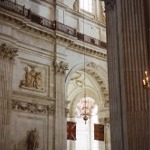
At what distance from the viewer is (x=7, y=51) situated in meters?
16.8

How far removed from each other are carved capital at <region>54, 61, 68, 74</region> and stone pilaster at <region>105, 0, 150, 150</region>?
1010 cm

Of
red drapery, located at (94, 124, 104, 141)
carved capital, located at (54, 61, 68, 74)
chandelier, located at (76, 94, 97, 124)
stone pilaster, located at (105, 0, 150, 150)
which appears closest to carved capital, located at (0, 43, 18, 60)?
carved capital, located at (54, 61, 68, 74)

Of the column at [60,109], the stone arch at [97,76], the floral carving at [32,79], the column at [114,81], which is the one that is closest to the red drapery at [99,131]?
the stone arch at [97,76]

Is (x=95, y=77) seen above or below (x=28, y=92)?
above

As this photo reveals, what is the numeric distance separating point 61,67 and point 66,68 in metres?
0.33

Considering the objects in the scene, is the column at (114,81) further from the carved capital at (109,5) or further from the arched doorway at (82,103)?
the arched doorway at (82,103)

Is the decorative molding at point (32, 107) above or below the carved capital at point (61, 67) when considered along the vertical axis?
below

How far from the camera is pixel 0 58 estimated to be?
54.9 ft

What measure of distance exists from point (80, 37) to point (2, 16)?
19.1 ft

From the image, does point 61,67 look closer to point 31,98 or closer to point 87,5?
point 31,98

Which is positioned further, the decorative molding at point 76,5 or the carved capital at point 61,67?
the decorative molding at point 76,5

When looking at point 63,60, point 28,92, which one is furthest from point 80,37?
point 28,92

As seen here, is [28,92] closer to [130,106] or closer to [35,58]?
[35,58]

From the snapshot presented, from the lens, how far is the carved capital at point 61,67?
766 inches
